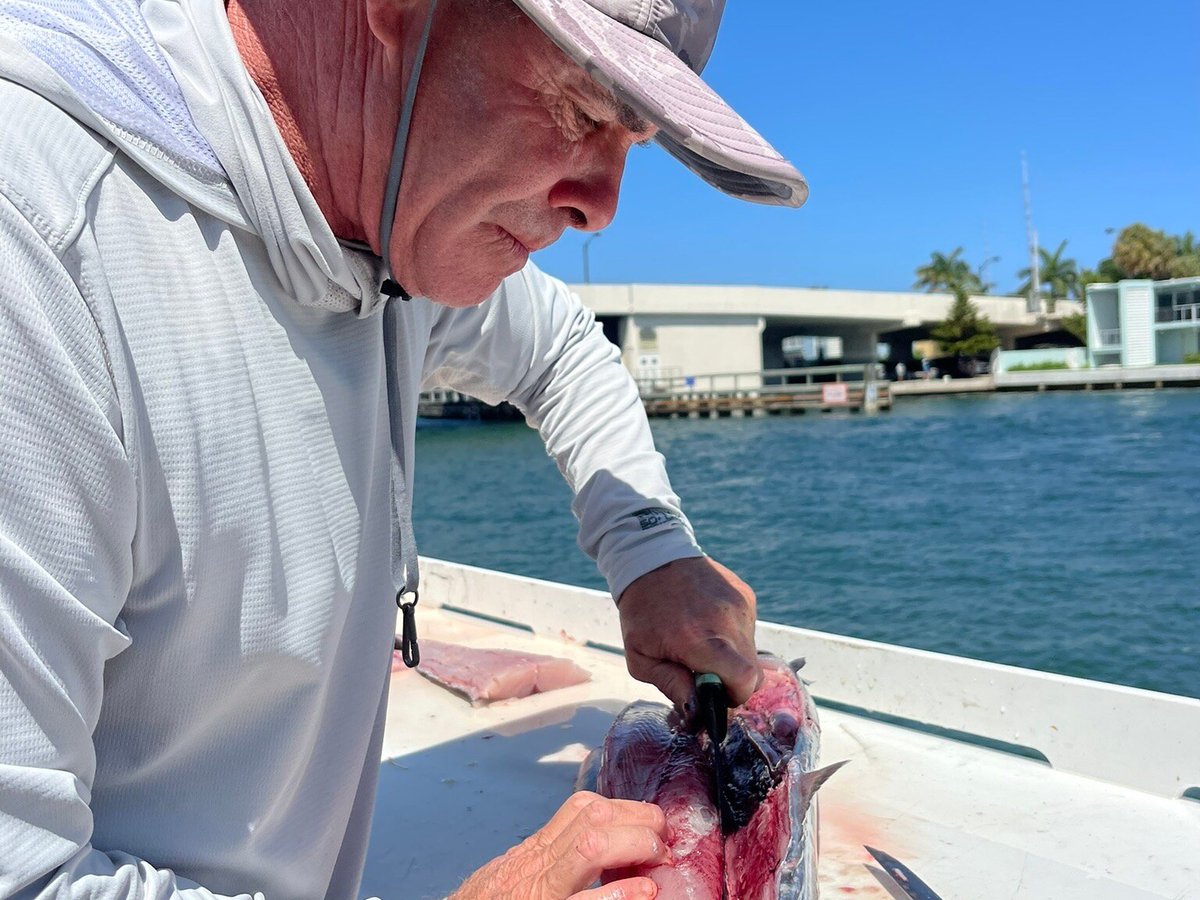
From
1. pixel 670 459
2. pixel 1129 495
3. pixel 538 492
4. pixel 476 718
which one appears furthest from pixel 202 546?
pixel 670 459

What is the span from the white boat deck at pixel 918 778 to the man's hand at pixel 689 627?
589mm

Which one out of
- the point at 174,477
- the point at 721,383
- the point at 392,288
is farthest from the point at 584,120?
the point at 721,383

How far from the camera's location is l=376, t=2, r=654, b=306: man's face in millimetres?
1076

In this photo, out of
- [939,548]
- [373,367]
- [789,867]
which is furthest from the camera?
[939,548]

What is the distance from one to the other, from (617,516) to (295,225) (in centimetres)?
115

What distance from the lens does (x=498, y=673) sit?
333 cm

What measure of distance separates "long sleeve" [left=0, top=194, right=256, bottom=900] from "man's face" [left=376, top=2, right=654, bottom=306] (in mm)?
438

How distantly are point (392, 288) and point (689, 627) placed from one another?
1.02m

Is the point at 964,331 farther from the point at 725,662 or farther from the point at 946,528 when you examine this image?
the point at 725,662

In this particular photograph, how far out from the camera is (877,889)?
6.86 ft

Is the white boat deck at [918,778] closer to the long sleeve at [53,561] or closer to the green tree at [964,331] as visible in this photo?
the long sleeve at [53,561]

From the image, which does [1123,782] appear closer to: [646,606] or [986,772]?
[986,772]

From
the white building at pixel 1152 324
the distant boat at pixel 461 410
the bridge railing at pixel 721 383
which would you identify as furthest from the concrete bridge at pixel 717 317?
the white building at pixel 1152 324

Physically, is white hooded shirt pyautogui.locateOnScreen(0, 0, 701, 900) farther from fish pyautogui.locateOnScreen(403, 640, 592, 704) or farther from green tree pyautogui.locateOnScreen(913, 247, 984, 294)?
green tree pyautogui.locateOnScreen(913, 247, 984, 294)
